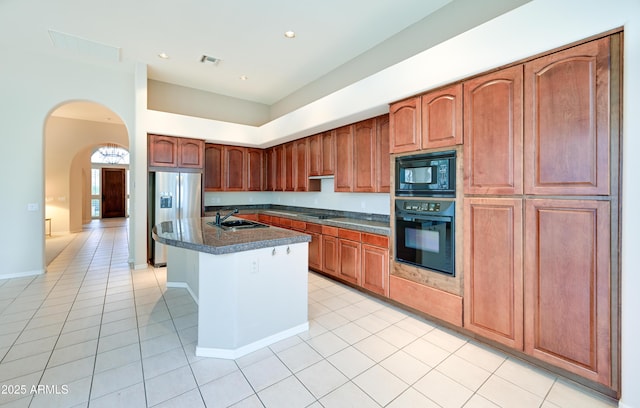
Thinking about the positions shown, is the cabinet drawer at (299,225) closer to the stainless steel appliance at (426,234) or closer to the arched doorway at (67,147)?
the stainless steel appliance at (426,234)

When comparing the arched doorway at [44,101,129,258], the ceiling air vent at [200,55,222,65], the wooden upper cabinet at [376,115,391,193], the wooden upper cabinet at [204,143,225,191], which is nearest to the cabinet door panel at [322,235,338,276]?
the wooden upper cabinet at [376,115,391,193]

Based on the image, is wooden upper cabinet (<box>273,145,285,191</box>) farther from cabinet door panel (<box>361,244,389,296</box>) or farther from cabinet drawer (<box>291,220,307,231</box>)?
cabinet door panel (<box>361,244,389,296</box>)

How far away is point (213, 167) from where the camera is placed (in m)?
5.45

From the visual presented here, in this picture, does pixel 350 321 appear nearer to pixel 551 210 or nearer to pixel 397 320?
pixel 397 320

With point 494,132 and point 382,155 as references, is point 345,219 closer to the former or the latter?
point 382,155

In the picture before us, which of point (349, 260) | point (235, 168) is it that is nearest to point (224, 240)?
point (349, 260)

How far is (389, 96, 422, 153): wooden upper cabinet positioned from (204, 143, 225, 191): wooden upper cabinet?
148 inches

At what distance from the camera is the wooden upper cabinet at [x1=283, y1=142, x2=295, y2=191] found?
5.27 meters

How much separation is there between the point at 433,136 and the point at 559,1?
1.15 meters

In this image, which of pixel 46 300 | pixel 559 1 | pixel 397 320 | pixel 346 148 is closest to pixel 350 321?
pixel 397 320

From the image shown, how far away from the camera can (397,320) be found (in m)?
2.79

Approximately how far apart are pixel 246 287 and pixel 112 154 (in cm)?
1226

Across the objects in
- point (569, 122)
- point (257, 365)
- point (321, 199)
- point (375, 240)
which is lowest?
point (257, 365)

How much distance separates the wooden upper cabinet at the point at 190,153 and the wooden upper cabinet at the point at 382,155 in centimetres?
330
